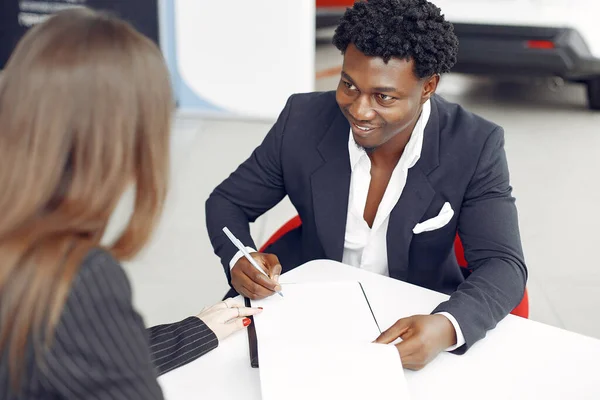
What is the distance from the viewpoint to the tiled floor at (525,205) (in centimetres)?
290

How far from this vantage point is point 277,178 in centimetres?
192

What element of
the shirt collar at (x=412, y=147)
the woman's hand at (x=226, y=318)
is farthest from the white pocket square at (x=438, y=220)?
the woman's hand at (x=226, y=318)

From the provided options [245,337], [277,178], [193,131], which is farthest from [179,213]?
[245,337]

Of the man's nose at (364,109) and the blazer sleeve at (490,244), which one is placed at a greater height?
the man's nose at (364,109)

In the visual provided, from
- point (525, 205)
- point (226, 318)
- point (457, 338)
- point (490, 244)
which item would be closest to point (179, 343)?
point (226, 318)

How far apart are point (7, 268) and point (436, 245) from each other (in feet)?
3.87

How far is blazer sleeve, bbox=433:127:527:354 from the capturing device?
146cm

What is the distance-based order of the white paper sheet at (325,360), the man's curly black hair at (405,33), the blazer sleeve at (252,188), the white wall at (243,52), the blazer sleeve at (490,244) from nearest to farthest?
the white paper sheet at (325,360) < the blazer sleeve at (490,244) < the man's curly black hair at (405,33) < the blazer sleeve at (252,188) < the white wall at (243,52)

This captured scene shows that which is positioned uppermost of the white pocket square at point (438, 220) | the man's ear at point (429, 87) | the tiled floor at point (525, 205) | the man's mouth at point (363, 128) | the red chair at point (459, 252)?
the man's ear at point (429, 87)

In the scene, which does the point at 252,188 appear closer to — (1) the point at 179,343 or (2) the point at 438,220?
(2) the point at 438,220

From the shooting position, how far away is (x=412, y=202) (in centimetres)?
172

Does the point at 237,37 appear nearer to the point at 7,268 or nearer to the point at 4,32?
the point at 4,32

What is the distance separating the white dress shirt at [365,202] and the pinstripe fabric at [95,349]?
3.02ft

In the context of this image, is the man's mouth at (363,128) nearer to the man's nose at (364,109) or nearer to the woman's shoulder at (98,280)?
the man's nose at (364,109)
